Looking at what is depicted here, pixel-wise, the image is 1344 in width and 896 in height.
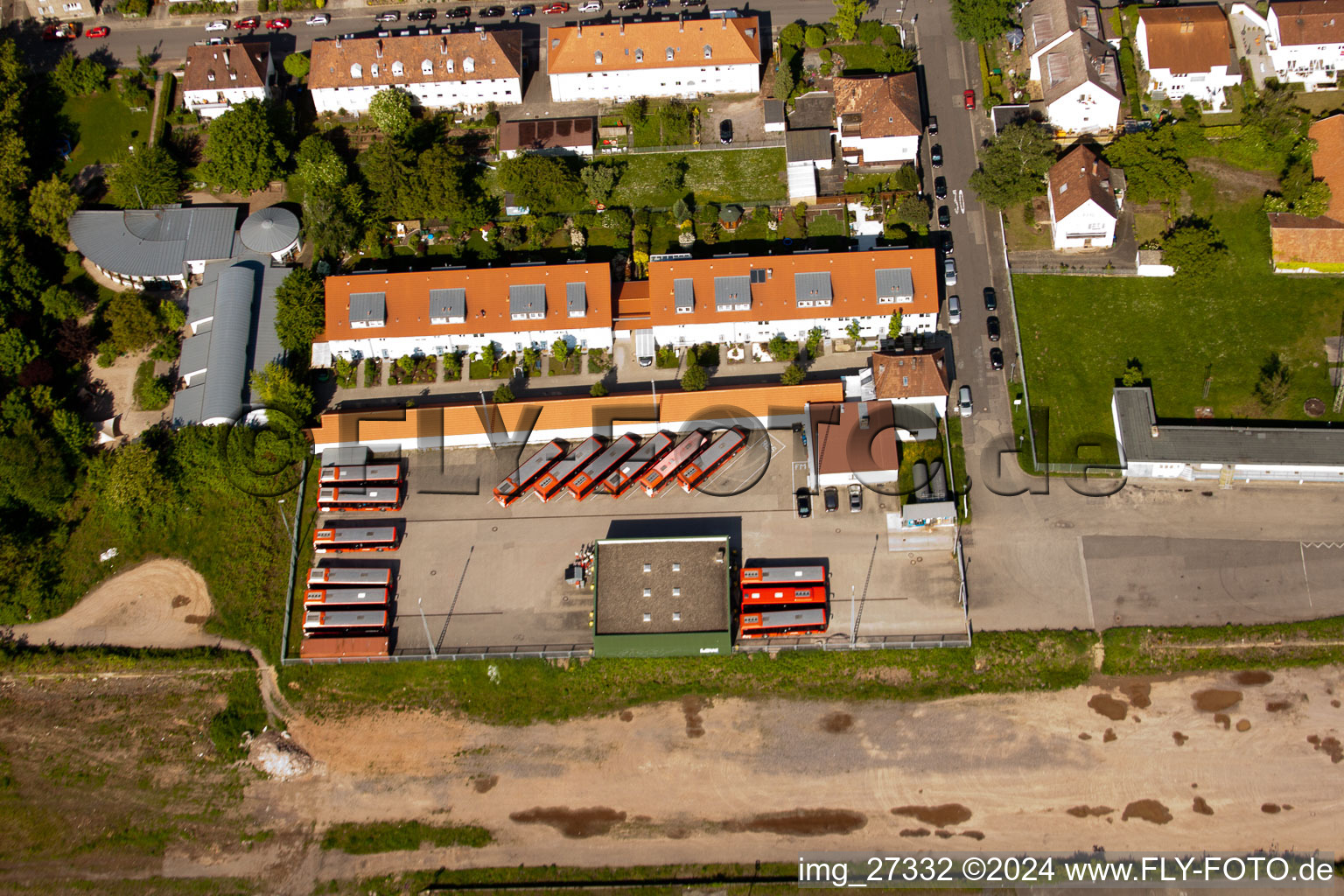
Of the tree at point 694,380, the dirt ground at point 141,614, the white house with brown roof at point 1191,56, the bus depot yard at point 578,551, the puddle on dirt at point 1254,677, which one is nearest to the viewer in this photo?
the puddle on dirt at point 1254,677

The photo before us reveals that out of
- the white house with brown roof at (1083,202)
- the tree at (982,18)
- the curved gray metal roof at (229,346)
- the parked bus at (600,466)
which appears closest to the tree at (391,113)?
the curved gray metal roof at (229,346)

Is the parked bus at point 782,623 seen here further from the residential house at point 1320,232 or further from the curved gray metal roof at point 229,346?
the residential house at point 1320,232

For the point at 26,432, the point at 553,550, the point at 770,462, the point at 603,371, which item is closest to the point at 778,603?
the point at 770,462

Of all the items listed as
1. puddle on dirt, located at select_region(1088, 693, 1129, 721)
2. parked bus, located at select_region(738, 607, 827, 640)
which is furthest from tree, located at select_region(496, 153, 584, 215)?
puddle on dirt, located at select_region(1088, 693, 1129, 721)

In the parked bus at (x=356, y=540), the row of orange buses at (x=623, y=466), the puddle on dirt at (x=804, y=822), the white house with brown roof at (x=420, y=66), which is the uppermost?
the white house with brown roof at (x=420, y=66)

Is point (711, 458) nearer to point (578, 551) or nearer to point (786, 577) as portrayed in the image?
point (786, 577)

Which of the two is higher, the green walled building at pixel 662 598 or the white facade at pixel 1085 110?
the white facade at pixel 1085 110

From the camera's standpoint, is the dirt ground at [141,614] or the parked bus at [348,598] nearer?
the parked bus at [348,598]

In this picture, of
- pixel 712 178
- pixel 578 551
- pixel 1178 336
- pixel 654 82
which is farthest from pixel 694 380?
pixel 1178 336
